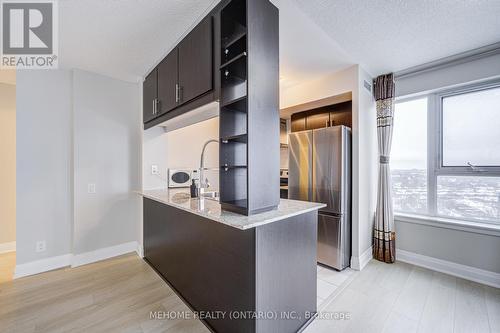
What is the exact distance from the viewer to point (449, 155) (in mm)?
2582

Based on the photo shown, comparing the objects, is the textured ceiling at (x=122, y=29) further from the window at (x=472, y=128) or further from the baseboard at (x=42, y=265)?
the window at (x=472, y=128)

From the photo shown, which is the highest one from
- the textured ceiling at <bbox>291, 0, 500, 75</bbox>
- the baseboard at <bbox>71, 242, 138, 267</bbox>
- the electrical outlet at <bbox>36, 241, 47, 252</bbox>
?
the textured ceiling at <bbox>291, 0, 500, 75</bbox>

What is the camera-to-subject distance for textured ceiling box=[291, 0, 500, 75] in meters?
1.60

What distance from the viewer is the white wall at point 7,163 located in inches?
118

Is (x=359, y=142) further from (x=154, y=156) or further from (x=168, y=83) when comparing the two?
(x=154, y=156)

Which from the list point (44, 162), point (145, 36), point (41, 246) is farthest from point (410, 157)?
point (41, 246)

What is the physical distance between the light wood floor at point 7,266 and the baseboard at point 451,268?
4686 mm

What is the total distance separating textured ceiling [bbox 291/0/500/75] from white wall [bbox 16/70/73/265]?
118 inches

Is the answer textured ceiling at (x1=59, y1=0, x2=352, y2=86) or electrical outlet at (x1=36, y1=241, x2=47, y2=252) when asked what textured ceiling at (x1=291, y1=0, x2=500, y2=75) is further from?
electrical outlet at (x1=36, y1=241, x2=47, y2=252)

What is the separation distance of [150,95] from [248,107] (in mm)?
1884

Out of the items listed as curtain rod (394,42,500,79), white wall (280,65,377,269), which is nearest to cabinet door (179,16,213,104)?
white wall (280,65,377,269)

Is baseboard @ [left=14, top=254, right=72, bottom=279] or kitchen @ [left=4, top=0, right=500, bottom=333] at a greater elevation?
kitchen @ [left=4, top=0, right=500, bottom=333]

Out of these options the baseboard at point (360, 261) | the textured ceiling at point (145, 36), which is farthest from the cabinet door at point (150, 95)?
the baseboard at point (360, 261)

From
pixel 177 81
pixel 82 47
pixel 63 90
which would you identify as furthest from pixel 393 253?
pixel 63 90
